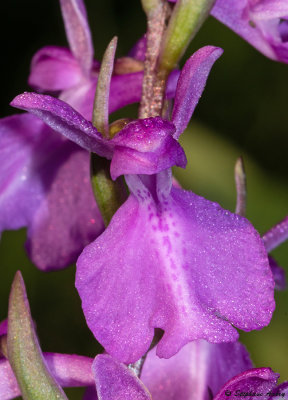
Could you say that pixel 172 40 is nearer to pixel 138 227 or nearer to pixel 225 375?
pixel 138 227

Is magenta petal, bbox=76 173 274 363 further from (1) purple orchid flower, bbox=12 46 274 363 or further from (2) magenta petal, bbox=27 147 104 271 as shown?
(2) magenta petal, bbox=27 147 104 271

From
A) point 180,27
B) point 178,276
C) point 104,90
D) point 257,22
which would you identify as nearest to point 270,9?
point 257,22

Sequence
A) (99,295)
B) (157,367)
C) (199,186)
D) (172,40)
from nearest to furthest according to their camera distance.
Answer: (99,295) → (172,40) → (157,367) → (199,186)

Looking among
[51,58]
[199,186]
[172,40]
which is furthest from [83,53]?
[199,186]

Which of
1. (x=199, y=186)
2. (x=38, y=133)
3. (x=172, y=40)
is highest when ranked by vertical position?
(x=172, y=40)

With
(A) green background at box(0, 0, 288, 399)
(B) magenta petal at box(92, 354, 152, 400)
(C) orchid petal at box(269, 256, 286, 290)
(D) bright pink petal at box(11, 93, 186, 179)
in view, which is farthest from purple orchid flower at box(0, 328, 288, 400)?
(A) green background at box(0, 0, 288, 399)

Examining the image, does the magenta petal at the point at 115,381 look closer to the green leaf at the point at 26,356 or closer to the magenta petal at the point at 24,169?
the green leaf at the point at 26,356
